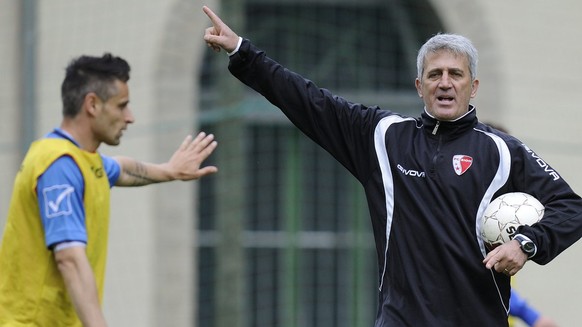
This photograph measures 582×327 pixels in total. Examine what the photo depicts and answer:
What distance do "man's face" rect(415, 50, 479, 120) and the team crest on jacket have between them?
6.0 inches

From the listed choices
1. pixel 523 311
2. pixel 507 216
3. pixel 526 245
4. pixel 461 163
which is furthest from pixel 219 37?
pixel 523 311

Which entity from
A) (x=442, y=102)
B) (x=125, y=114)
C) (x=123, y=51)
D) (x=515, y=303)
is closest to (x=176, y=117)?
(x=123, y=51)

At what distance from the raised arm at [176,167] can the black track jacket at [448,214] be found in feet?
3.90

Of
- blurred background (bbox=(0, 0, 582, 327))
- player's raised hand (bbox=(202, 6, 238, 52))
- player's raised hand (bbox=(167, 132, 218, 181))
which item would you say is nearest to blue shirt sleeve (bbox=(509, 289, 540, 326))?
player's raised hand (bbox=(167, 132, 218, 181))

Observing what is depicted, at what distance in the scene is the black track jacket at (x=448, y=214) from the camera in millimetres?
6145

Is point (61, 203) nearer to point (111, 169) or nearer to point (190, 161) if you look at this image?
point (111, 169)

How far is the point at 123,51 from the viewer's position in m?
12.7

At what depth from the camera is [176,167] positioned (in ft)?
24.0

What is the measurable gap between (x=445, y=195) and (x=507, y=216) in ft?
0.90

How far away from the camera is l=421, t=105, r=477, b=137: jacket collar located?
6270 millimetres

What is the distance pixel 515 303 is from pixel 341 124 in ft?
8.30

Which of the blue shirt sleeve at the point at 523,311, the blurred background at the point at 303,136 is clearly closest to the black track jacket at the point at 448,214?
the blue shirt sleeve at the point at 523,311

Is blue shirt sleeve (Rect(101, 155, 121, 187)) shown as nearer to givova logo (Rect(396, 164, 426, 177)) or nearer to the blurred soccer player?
the blurred soccer player

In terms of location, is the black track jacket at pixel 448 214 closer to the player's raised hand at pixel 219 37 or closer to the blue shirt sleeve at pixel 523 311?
the player's raised hand at pixel 219 37
